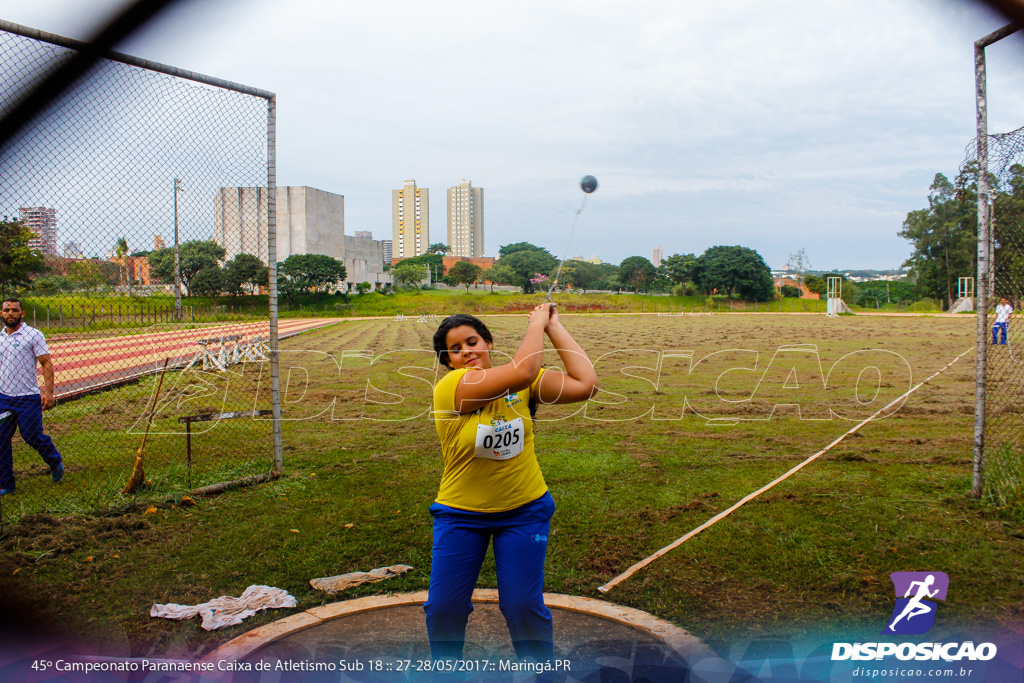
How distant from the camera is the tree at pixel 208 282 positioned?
5.96 meters

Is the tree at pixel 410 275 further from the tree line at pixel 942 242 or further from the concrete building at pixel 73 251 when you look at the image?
the concrete building at pixel 73 251

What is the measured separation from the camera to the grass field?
160 inches

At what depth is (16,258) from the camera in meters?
4.79

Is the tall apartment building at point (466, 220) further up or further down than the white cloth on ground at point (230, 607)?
further up

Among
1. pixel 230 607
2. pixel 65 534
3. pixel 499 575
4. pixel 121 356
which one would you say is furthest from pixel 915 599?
pixel 121 356

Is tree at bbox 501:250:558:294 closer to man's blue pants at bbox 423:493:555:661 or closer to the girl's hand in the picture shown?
the girl's hand

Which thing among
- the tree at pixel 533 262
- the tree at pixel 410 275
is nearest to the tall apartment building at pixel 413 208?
the tree at pixel 410 275

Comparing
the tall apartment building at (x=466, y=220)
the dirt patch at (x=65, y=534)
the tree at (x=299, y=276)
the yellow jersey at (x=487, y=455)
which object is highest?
the tall apartment building at (x=466, y=220)

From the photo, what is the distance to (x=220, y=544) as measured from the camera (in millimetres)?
5047

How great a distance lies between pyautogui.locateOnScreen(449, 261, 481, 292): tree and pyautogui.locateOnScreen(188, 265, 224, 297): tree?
64.8 m

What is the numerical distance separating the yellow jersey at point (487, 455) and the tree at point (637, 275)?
220 feet

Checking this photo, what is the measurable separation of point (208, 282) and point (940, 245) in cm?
5815

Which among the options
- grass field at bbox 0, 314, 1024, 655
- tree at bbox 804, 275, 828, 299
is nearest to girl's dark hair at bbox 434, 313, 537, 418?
grass field at bbox 0, 314, 1024, 655

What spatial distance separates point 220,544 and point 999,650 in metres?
4.95
